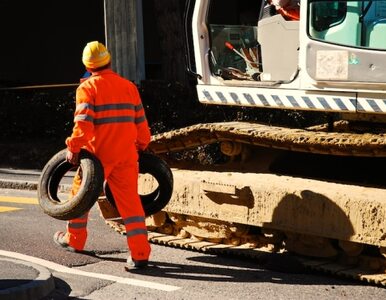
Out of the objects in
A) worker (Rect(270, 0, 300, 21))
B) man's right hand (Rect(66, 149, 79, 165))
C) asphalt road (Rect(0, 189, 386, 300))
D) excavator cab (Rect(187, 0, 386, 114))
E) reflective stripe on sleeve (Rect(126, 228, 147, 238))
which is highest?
worker (Rect(270, 0, 300, 21))

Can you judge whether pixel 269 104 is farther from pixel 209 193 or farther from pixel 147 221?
pixel 147 221

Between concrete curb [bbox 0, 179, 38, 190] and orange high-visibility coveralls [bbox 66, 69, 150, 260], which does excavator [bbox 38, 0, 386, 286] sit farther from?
concrete curb [bbox 0, 179, 38, 190]

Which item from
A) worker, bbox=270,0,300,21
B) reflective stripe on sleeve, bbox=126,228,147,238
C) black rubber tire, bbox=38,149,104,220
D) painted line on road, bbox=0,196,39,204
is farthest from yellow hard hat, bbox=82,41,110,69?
painted line on road, bbox=0,196,39,204

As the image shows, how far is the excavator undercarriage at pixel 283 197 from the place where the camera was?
8031 millimetres

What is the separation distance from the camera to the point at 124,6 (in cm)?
1680

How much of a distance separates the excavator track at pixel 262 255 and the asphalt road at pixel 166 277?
0.06 metres

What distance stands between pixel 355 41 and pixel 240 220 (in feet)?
6.08

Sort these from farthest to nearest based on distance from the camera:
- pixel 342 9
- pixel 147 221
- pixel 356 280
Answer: pixel 147 221 → pixel 342 9 → pixel 356 280

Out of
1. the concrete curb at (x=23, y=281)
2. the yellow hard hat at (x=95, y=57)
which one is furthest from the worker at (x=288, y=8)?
the concrete curb at (x=23, y=281)

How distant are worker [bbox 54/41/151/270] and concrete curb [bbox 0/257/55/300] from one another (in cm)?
87

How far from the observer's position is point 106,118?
27.0 ft

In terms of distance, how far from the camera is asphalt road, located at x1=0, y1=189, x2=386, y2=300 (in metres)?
7.54

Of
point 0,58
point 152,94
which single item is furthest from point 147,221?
point 0,58

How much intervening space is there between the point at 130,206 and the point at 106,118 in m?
0.76
